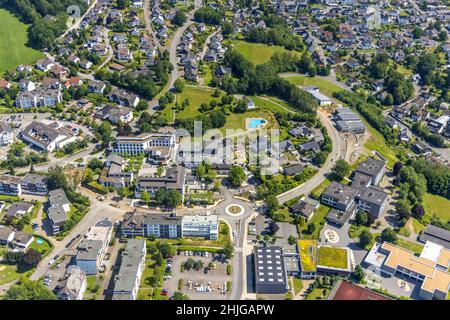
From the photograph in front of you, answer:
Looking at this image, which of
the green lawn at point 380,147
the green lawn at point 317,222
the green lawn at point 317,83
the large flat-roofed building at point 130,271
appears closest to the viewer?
the large flat-roofed building at point 130,271

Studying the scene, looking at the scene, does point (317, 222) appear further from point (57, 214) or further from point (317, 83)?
point (317, 83)

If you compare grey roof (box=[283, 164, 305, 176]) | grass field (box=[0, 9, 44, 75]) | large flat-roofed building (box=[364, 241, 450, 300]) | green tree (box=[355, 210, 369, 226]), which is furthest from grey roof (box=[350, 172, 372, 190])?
grass field (box=[0, 9, 44, 75])

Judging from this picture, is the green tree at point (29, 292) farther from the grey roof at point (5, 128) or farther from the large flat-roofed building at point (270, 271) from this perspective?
the grey roof at point (5, 128)

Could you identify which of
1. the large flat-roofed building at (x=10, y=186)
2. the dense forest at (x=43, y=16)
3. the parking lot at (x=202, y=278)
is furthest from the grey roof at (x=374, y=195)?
the dense forest at (x=43, y=16)

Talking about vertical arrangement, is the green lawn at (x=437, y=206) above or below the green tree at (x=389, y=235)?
below

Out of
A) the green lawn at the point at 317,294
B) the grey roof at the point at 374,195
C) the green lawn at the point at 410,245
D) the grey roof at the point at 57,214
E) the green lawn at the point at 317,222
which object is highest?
the grey roof at the point at 374,195

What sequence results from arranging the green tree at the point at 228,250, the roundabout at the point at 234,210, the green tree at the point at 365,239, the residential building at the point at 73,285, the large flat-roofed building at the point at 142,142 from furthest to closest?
1. the large flat-roofed building at the point at 142,142
2. the roundabout at the point at 234,210
3. the green tree at the point at 365,239
4. the green tree at the point at 228,250
5. the residential building at the point at 73,285

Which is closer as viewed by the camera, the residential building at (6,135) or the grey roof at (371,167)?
the grey roof at (371,167)
